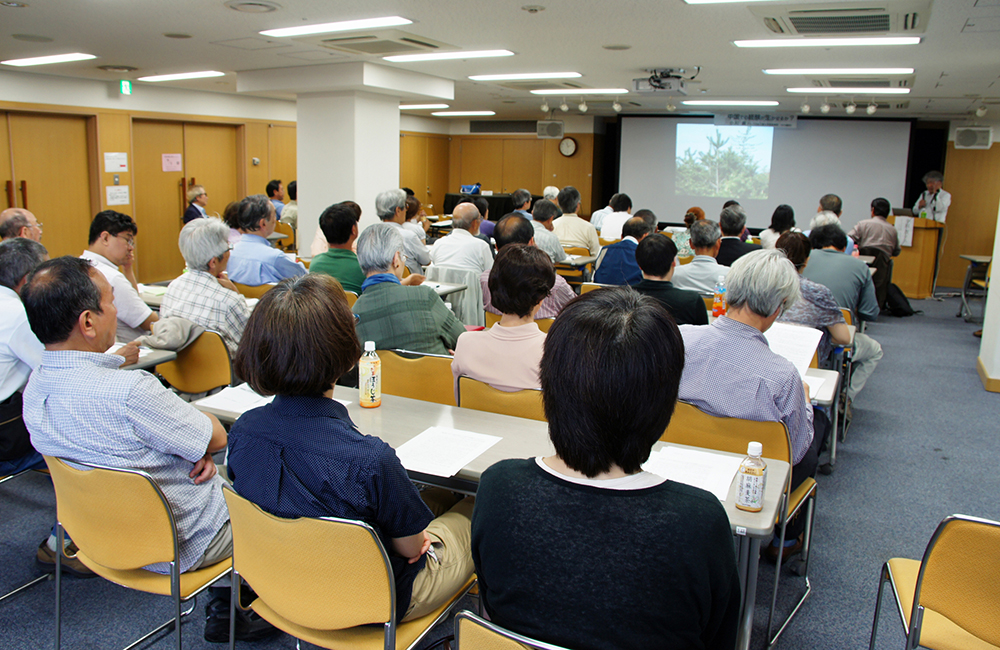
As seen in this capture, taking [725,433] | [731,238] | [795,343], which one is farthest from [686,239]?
[725,433]

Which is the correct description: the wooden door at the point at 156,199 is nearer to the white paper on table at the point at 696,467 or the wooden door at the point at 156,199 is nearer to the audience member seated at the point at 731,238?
the audience member seated at the point at 731,238

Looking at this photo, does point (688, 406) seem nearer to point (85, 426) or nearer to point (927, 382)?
point (85, 426)

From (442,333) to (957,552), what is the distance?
221cm

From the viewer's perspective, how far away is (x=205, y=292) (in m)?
3.61

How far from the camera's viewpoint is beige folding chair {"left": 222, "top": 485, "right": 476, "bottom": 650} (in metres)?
1.52

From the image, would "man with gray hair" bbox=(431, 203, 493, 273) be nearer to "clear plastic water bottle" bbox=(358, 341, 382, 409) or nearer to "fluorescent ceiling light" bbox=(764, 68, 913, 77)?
"clear plastic water bottle" bbox=(358, 341, 382, 409)

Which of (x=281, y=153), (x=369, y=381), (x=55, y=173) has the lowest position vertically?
(x=369, y=381)

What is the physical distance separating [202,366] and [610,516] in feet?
9.03

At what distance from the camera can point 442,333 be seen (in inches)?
130

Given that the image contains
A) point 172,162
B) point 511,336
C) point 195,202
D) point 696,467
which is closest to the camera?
point 696,467

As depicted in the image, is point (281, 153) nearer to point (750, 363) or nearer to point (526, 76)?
point (526, 76)

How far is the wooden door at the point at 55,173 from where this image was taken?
8.16 meters

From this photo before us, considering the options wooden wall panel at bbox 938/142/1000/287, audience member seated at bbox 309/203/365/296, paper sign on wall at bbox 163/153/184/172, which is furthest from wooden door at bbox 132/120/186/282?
wooden wall panel at bbox 938/142/1000/287

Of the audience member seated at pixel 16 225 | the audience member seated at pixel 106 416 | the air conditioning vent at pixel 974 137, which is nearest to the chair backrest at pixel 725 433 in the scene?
the audience member seated at pixel 106 416
